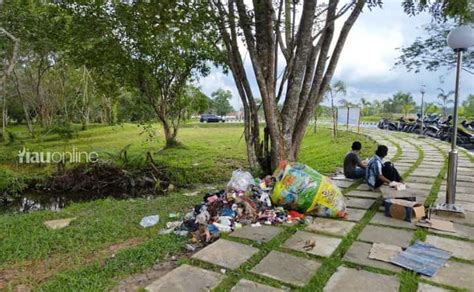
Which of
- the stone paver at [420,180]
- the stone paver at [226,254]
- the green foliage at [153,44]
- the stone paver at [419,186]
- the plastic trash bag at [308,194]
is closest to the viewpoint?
the stone paver at [226,254]

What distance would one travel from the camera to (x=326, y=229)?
300 centimetres

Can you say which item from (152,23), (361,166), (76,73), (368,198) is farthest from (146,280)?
(76,73)

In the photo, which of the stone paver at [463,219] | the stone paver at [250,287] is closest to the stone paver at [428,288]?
the stone paver at [250,287]

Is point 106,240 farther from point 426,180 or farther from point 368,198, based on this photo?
point 426,180

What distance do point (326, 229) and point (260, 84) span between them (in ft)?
7.61

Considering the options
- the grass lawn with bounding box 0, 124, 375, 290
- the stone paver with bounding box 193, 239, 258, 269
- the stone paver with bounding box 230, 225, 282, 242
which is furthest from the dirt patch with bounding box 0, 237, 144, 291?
the stone paver with bounding box 230, 225, 282, 242

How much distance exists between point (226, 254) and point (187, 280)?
45 centimetres

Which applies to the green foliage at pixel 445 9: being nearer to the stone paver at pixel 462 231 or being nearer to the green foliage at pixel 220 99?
the stone paver at pixel 462 231

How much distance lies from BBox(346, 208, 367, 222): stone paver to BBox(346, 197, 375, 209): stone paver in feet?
0.48

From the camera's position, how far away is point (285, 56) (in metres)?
5.16

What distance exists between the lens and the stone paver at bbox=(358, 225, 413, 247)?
2.72 metres

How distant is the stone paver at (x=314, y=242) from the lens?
2.53 meters

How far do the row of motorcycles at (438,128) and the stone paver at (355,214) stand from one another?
828cm

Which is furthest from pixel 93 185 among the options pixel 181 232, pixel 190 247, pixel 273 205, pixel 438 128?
pixel 438 128
